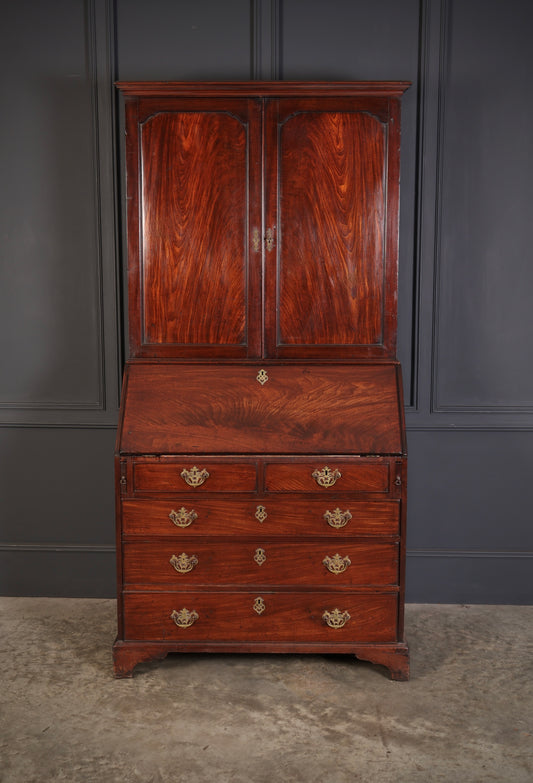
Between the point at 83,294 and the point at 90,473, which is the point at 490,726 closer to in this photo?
the point at 90,473

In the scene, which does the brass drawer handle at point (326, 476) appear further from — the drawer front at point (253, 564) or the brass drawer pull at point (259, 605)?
the brass drawer pull at point (259, 605)

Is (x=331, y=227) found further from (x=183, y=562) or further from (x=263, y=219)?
(x=183, y=562)

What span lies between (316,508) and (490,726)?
3.24 feet

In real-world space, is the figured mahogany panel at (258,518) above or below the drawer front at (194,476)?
below

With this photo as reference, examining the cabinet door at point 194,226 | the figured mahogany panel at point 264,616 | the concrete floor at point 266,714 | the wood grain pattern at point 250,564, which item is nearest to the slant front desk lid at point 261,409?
the cabinet door at point 194,226

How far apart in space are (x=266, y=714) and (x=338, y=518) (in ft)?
2.53

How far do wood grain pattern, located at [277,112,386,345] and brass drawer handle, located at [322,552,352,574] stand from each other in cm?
88

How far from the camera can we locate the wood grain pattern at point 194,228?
8.81ft

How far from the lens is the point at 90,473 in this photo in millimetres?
3426

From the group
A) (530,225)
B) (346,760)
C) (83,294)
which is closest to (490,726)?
(346,760)

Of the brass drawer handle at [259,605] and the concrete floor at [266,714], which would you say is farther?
the brass drawer handle at [259,605]

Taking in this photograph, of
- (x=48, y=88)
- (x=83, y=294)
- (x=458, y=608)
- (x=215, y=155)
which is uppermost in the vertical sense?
(x=48, y=88)

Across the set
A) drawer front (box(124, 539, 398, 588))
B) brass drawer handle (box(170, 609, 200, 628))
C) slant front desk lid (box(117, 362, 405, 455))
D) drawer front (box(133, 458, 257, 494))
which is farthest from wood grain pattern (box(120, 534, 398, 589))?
slant front desk lid (box(117, 362, 405, 455))

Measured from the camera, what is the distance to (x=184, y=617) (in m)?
2.70
